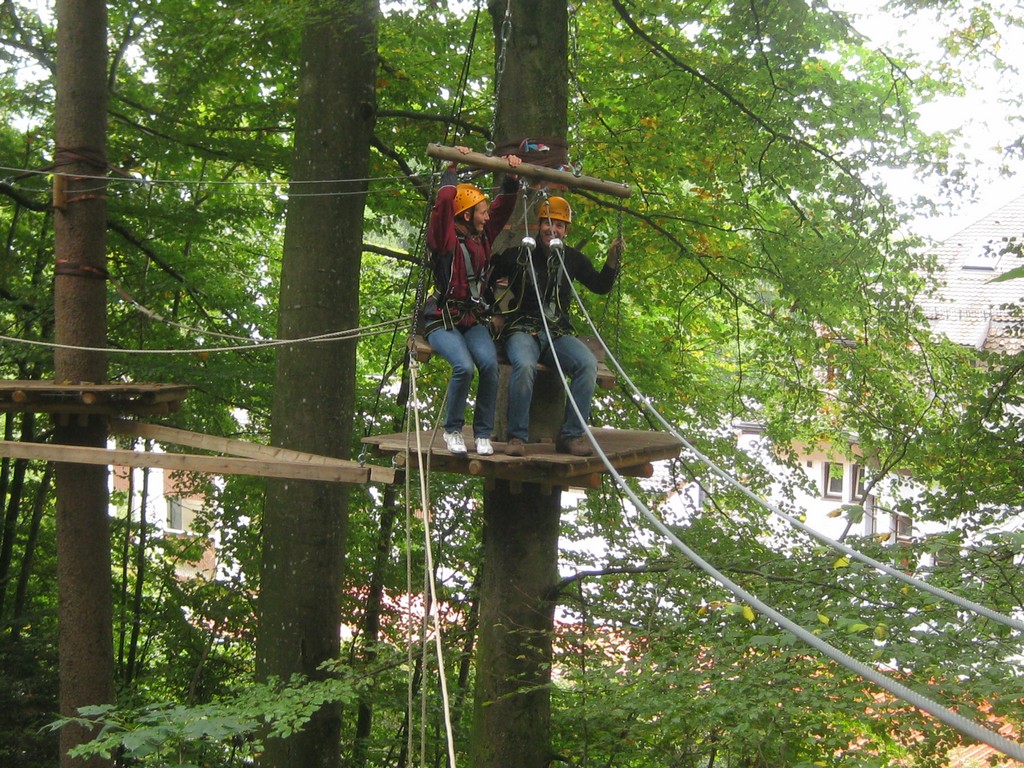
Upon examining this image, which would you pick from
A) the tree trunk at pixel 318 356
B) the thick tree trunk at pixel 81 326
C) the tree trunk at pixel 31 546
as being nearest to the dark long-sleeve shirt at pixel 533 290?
the tree trunk at pixel 318 356

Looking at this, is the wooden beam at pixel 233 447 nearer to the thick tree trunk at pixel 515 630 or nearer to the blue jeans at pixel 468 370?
the blue jeans at pixel 468 370

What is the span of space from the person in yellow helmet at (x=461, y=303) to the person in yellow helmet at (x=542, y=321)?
13 cm

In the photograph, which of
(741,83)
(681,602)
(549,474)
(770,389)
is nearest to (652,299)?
(770,389)

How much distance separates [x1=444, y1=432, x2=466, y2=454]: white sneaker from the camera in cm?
519

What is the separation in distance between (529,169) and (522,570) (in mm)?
2250

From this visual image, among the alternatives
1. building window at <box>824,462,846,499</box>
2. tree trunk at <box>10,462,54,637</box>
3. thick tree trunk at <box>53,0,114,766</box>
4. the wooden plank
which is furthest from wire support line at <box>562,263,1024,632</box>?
building window at <box>824,462,846,499</box>

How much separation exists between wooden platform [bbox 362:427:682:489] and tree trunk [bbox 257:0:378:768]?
2076 mm

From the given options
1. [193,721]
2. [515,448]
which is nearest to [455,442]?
[515,448]

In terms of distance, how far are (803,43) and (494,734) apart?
534cm

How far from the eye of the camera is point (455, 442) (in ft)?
17.2

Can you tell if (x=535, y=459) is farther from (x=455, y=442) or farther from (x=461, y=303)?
(x=461, y=303)

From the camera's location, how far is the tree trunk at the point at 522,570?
19.8 ft

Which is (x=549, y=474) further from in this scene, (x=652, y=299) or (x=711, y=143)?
(x=652, y=299)

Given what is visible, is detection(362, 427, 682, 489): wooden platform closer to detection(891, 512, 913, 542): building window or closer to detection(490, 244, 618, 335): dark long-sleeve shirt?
detection(490, 244, 618, 335): dark long-sleeve shirt
